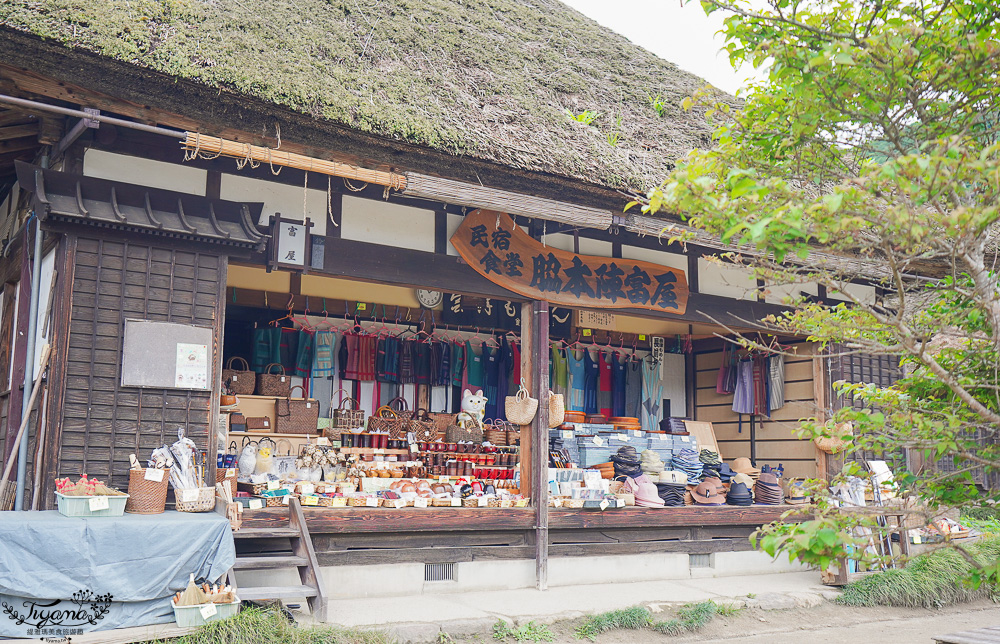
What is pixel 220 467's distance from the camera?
280 inches

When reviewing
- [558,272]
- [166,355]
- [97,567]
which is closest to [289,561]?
[97,567]

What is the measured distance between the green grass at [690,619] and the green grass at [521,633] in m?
1.08

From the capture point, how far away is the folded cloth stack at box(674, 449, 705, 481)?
377 inches

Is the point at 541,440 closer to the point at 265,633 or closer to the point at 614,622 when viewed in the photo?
the point at 614,622

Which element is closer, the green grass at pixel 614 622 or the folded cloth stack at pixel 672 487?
the green grass at pixel 614 622

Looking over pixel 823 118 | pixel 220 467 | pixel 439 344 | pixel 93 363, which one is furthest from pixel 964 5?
pixel 439 344

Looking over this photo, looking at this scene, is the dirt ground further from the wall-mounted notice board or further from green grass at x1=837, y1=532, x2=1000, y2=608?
the wall-mounted notice board

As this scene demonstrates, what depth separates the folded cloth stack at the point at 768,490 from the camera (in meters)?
9.75

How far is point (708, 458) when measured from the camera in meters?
10.0

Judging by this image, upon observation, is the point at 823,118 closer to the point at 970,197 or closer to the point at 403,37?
the point at 970,197

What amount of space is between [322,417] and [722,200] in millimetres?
7320

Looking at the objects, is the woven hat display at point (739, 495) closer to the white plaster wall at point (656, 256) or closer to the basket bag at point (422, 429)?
the white plaster wall at point (656, 256)

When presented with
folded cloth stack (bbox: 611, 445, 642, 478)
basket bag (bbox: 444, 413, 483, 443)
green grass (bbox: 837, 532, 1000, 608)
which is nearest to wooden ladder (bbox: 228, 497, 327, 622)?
basket bag (bbox: 444, 413, 483, 443)

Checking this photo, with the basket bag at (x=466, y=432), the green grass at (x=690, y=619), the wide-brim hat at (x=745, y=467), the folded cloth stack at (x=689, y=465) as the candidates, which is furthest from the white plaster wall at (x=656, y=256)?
the green grass at (x=690, y=619)
